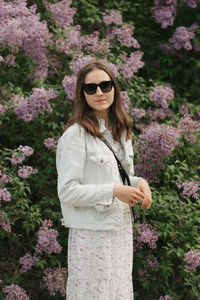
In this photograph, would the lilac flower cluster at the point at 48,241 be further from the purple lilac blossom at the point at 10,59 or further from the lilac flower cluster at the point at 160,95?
the lilac flower cluster at the point at 160,95

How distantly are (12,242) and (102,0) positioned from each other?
2403 millimetres

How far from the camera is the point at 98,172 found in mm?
2234

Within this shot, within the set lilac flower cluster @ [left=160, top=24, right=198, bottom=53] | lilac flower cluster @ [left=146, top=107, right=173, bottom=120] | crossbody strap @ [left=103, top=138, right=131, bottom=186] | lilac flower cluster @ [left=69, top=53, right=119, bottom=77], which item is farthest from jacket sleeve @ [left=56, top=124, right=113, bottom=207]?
lilac flower cluster @ [left=160, top=24, right=198, bottom=53]

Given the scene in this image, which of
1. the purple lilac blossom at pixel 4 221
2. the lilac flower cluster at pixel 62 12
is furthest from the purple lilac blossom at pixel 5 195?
the lilac flower cluster at pixel 62 12

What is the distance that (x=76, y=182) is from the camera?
2.17 m

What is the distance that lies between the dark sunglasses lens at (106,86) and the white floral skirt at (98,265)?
64 centimetres

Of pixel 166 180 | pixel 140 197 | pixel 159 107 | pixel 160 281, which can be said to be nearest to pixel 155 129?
pixel 166 180

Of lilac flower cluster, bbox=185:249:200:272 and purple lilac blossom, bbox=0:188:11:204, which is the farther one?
lilac flower cluster, bbox=185:249:200:272

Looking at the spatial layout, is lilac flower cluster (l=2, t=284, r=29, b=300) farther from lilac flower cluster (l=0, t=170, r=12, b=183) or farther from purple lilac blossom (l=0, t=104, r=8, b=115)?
purple lilac blossom (l=0, t=104, r=8, b=115)

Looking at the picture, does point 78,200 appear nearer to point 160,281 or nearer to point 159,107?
point 160,281

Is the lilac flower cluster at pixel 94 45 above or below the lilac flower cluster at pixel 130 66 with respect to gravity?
above

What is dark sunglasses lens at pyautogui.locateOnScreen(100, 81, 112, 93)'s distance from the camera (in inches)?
90.8

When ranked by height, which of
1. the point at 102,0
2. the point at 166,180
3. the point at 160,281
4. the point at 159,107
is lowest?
the point at 160,281

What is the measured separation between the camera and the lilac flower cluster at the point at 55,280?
A: 3.25m
